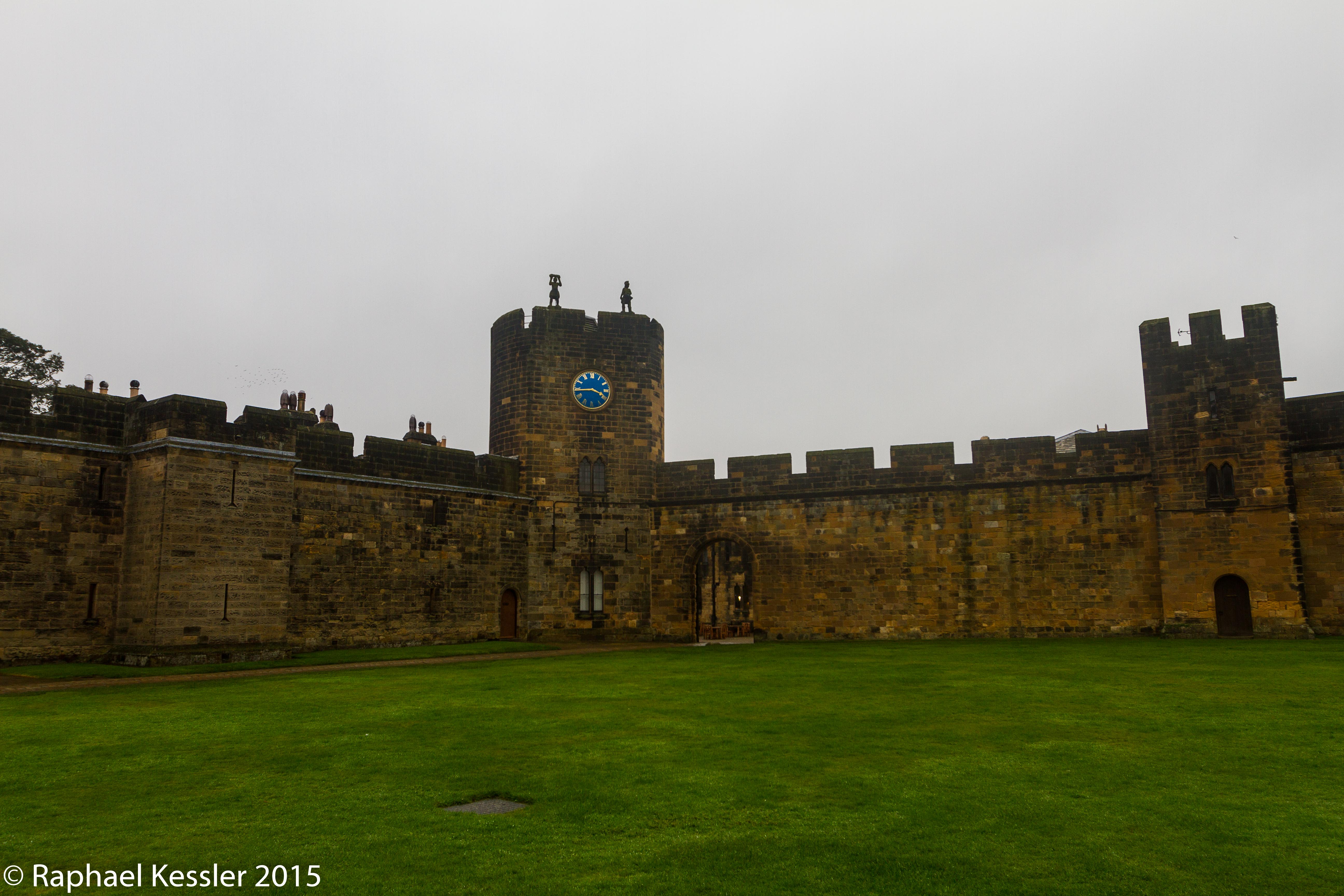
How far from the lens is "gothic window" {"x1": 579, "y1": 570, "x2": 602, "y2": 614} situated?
26.5 m

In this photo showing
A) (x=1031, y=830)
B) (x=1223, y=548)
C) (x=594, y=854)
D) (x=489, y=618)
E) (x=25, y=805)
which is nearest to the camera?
(x=594, y=854)

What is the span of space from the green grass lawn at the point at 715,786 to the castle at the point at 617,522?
6.15m

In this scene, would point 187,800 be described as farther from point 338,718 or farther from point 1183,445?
point 1183,445

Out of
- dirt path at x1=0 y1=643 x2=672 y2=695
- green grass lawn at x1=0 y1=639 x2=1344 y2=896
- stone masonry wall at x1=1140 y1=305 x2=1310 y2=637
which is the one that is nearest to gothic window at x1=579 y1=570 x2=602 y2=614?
dirt path at x1=0 y1=643 x2=672 y2=695

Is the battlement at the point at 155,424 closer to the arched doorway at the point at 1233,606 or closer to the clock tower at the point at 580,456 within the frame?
the clock tower at the point at 580,456

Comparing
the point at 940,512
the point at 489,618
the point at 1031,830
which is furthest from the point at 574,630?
the point at 1031,830

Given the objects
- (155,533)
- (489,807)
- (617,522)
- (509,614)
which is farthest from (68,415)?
(489,807)

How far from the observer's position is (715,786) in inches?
263

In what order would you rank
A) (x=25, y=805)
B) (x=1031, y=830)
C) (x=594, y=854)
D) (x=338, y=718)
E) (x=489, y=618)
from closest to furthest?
(x=594, y=854) → (x=1031, y=830) → (x=25, y=805) → (x=338, y=718) → (x=489, y=618)

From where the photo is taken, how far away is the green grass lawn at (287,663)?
15.6m

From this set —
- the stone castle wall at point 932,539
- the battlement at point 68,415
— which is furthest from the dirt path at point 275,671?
the battlement at point 68,415

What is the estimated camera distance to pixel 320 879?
4.73 metres

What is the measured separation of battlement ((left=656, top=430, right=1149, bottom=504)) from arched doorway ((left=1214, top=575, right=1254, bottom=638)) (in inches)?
128

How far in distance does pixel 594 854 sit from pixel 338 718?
6195mm
